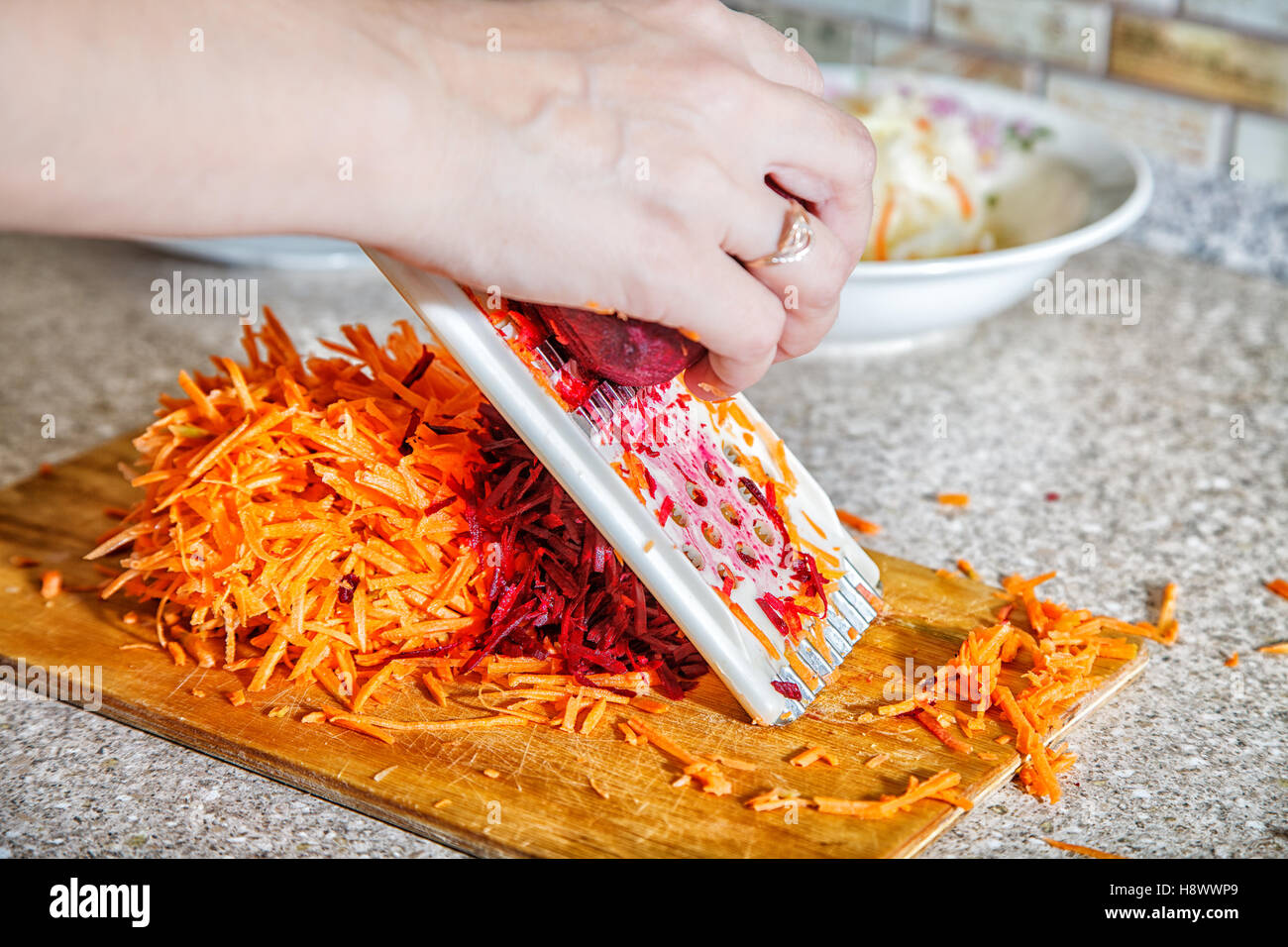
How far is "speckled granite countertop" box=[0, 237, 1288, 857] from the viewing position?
956 millimetres

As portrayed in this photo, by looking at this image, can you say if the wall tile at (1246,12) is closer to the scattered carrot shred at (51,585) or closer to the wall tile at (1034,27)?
the wall tile at (1034,27)

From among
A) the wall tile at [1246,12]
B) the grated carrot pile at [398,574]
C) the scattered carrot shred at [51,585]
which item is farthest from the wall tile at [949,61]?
the scattered carrot shred at [51,585]

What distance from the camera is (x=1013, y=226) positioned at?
6.19ft

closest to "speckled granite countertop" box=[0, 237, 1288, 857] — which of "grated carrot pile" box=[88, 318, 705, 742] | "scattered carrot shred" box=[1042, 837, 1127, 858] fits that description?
"scattered carrot shred" box=[1042, 837, 1127, 858]

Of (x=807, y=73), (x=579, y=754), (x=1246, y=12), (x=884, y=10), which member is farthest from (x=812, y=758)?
(x=884, y=10)

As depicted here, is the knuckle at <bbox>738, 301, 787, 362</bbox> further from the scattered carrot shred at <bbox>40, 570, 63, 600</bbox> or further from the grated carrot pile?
the scattered carrot shred at <bbox>40, 570, 63, 600</bbox>

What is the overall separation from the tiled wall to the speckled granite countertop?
0.22 m

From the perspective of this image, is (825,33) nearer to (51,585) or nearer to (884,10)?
(884,10)

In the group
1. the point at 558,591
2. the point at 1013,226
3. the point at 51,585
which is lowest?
the point at 51,585

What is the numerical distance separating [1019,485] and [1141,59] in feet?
3.38

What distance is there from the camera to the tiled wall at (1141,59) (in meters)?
2.02

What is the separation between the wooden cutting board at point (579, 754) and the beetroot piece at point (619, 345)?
283 millimetres

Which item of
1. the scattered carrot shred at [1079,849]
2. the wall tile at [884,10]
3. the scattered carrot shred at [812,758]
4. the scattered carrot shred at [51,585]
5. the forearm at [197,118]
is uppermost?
the forearm at [197,118]

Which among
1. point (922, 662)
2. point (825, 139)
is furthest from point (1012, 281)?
point (825, 139)
